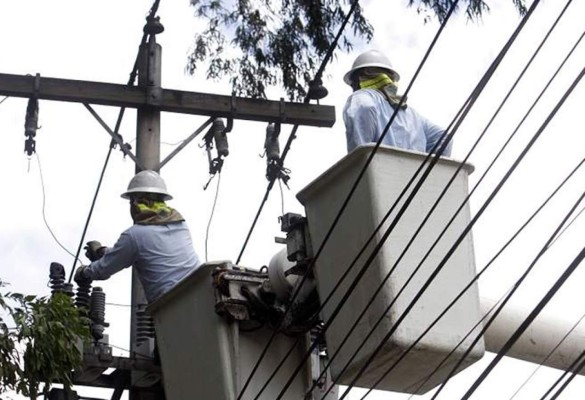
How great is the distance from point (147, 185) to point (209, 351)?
2.41 m

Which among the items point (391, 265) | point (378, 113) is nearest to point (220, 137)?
point (378, 113)

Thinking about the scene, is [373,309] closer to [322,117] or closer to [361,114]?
[361,114]

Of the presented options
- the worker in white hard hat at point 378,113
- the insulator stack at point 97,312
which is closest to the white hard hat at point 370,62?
the worker in white hard hat at point 378,113

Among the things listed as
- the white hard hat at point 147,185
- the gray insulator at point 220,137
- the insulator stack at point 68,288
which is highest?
the gray insulator at point 220,137

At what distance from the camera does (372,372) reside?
7.28 metres

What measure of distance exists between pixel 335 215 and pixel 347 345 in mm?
696

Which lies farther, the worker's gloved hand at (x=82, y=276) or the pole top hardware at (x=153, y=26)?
the pole top hardware at (x=153, y=26)

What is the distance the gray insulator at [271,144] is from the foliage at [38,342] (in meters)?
5.54

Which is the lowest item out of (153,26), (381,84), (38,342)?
(38,342)

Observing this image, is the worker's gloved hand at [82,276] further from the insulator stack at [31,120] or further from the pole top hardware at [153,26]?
the pole top hardware at [153,26]

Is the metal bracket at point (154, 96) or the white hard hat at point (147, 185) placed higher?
the metal bracket at point (154, 96)

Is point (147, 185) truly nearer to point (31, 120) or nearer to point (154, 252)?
point (154, 252)

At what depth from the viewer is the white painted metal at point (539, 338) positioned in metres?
7.68

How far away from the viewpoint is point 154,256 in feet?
32.8
